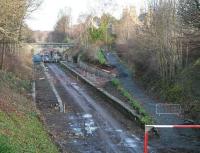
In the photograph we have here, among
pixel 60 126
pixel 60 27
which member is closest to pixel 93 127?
pixel 60 126

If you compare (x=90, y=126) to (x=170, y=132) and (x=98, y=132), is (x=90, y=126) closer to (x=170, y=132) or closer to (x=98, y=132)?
(x=98, y=132)

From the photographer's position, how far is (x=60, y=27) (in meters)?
162

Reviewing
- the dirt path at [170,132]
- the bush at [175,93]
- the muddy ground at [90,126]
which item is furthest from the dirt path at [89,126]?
the bush at [175,93]

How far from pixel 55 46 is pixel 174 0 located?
10357 cm

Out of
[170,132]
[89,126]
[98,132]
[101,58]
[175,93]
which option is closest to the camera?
[170,132]

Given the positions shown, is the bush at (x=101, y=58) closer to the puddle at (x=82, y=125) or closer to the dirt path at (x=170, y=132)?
the dirt path at (x=170, y=132)

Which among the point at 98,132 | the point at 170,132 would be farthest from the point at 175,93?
the point at 98,132

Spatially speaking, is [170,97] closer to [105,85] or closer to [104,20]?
[105,85]

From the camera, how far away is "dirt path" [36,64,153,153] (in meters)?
19.0

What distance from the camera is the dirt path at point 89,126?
1903cm

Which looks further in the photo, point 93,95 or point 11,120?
point 93,95

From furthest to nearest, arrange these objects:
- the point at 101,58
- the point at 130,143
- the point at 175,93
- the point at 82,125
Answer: the point at 101,58 → the point at 175,93 → the point at 82,125 → the point at 130,143

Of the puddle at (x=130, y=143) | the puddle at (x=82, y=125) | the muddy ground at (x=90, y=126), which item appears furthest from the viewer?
the puddle at (x=82, y=125)

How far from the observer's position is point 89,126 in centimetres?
2434
